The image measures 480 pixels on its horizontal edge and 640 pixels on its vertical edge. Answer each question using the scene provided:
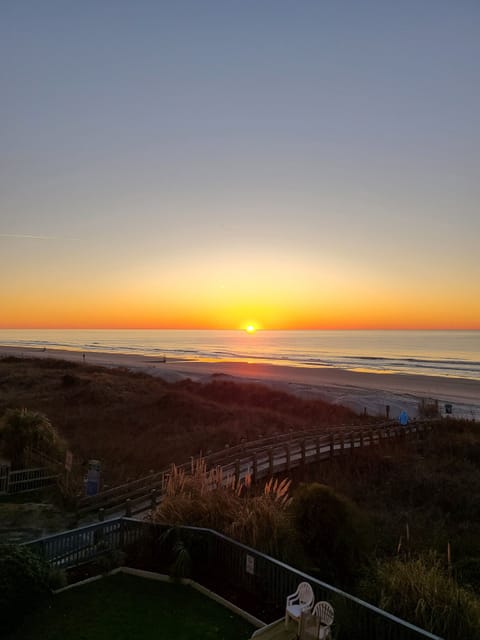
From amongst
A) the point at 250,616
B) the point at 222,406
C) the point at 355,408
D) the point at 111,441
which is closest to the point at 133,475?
the point at 111,441

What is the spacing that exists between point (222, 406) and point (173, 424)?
7264mm

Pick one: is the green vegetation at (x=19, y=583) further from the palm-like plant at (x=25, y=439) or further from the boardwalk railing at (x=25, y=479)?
the palm-like plant at (x=25, y=439)

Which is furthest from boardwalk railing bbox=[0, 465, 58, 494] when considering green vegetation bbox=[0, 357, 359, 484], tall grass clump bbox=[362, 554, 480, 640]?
tall grass clump bbox=[362, 554, 480, 640]

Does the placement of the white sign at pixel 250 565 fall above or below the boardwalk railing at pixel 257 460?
above

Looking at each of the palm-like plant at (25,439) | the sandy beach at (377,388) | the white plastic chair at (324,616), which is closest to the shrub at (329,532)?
the white plastic chair at (324,616)

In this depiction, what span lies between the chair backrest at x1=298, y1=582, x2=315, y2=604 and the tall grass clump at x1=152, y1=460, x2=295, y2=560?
7.89 ft

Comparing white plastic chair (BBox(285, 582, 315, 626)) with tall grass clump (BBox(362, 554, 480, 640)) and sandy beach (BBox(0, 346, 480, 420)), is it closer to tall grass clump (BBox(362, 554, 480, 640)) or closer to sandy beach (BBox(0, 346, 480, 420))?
tall grass clump (BBox(362, 554, 480, 640))

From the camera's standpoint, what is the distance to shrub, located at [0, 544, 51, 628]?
678 cm

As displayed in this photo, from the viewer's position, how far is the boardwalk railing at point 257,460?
13.2 m

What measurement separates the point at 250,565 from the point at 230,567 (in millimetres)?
621

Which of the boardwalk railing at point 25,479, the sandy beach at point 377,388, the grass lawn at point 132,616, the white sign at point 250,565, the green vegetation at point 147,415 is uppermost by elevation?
the white sign at point 250,565

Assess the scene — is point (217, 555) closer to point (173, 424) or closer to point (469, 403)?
point (173, 424)

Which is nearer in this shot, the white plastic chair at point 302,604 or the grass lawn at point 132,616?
the white plastic chair at point 302,604

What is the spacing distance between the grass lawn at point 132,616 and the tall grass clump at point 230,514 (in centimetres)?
148
